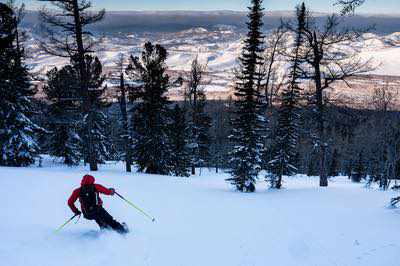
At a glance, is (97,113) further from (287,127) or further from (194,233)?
(194,233)

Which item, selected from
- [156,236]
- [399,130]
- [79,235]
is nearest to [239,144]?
[156,236]

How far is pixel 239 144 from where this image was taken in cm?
2033

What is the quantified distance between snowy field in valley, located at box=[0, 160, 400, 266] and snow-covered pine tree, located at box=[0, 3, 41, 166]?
36.5 ft

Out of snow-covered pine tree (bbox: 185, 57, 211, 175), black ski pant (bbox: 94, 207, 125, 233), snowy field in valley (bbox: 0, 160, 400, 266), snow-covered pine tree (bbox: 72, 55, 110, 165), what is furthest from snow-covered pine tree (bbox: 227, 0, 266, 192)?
snow-covered pine tree (bbox: 72, 55, 110, 165)

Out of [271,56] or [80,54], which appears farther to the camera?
[271,56]

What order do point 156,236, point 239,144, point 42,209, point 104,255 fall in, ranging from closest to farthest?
1. point 104,255
2. point 156,236
3. point 42,209
4. point 239,144

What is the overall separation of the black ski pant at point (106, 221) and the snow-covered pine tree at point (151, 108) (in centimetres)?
1762

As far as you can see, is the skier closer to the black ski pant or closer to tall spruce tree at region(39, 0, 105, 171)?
the black ski pant

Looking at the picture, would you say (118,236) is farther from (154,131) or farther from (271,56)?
(271,56)

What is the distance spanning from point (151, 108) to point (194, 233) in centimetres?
1706

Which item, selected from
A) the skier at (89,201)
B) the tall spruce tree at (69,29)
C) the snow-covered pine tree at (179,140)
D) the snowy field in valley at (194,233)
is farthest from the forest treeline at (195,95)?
the skier at (89,201)

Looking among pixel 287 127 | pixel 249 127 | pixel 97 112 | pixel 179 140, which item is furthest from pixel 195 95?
pixel 249 127

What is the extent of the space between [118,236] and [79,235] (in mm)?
974

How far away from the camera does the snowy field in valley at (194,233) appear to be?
24.1 ft
